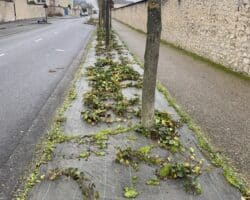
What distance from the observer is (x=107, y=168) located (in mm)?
3920

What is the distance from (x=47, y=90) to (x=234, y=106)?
4.47m

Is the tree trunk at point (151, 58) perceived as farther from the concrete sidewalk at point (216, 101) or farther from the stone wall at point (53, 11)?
the stone wall at point (53, 11)

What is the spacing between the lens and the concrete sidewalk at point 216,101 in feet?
15.8

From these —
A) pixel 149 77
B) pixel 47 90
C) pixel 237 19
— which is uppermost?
pixel 237 19

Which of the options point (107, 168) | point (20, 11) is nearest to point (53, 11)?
point (20, 11)

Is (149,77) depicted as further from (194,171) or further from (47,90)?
(47,90)

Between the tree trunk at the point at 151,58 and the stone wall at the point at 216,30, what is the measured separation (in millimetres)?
5268

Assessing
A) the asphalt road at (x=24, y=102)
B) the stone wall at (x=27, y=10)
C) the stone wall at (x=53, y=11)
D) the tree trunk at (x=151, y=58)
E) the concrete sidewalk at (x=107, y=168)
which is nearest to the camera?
the concrete sidewalk at (x=107, y=168)

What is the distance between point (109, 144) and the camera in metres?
4.60

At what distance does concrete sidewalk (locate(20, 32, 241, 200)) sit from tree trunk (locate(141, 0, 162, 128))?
1.14 ft

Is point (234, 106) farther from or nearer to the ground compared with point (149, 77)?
nearer to the ground

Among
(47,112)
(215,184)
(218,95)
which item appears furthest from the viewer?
(218,95)

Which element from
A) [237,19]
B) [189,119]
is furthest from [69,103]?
[237,19]

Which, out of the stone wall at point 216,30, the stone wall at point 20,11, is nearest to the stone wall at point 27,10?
the stone wall at point 20,11
